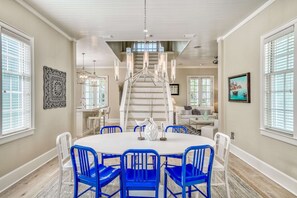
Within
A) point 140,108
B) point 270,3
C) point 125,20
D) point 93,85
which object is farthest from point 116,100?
point 270,3

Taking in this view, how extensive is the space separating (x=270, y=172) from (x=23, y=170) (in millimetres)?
3863

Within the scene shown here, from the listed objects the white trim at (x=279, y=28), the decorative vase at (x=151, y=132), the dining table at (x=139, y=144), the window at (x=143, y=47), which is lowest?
the dining table at (x=139, y=144)

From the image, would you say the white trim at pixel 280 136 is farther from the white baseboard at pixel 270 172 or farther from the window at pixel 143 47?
the window at pixel 143 47

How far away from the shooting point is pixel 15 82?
10.6 ft

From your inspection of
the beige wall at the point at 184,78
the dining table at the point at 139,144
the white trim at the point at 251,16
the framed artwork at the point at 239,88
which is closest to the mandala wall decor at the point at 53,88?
the dining table at the point at 139,144

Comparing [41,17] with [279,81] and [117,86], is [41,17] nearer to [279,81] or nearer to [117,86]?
[279,81]

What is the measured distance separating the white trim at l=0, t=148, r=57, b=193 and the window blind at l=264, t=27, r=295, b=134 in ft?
13.0

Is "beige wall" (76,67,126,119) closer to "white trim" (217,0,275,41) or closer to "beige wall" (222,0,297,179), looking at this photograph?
"beige wall" (222,0,297,179)

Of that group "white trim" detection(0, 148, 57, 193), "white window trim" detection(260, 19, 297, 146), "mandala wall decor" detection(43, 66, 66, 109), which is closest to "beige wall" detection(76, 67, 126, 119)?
"mandala wall decor" detection(43, 66, 66, 109)

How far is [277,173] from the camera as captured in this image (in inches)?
124

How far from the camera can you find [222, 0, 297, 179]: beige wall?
9.83 ft

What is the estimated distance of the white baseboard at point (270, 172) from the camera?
285cm

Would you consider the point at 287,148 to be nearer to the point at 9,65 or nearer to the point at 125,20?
the point at 125,20

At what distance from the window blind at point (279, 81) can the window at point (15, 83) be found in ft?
12.9
